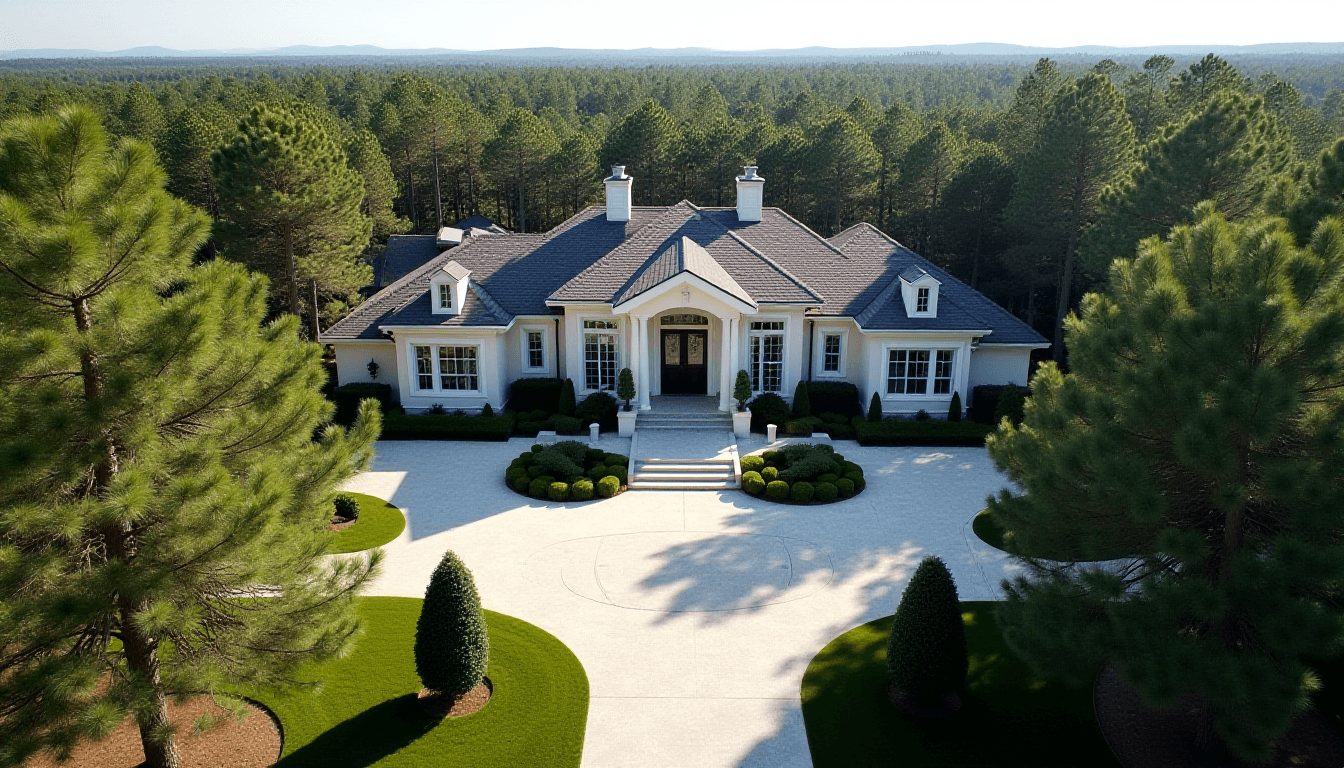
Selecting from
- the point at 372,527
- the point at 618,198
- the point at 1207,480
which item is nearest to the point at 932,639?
the point at 1207,480

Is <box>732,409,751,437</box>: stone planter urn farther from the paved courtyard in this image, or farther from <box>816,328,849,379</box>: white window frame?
<box>816,328,849,379</box>: white window frame

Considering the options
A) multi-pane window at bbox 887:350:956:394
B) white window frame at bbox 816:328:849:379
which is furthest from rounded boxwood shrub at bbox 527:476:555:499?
multi-pane window at bbox 887:350:956:394

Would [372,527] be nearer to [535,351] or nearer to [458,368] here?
[458,368]

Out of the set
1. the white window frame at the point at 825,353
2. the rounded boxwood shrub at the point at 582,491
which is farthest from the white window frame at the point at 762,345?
Answer: the rounded boxwood shrub at the point at 582,491

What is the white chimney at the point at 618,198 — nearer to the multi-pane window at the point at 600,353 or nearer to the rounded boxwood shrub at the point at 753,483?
the multi-pane window at the point at 600,353

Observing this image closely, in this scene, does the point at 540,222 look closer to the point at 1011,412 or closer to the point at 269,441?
the point at 1011,412

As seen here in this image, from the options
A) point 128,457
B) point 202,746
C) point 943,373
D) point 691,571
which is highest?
point 128,457
